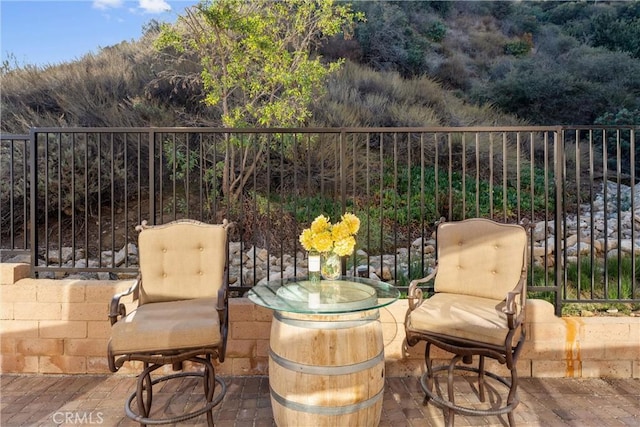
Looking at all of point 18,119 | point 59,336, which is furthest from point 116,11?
point 59,336

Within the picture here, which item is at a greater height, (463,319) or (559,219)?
(559,219)

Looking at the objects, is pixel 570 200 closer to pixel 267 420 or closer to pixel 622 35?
pixel 267 420

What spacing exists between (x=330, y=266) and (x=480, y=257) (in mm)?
1033

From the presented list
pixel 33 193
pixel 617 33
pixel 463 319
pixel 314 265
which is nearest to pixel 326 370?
pixel 314 265

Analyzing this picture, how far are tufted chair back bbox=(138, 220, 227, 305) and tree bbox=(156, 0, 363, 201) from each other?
166cm

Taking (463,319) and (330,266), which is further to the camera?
(330,266)

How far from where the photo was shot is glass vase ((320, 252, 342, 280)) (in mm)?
2357

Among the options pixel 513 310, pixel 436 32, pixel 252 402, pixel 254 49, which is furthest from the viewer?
pixel 436 32

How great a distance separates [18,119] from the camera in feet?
18.7

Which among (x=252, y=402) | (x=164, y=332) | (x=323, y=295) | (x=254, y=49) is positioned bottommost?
(x=252, y=402)

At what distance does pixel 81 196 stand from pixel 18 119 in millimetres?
1712

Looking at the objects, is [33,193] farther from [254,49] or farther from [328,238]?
[254,49]

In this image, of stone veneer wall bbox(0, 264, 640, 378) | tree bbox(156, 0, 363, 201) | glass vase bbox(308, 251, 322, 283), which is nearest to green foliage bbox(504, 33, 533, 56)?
tree bbox(156, 0, 363, 201)

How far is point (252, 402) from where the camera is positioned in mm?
2539
